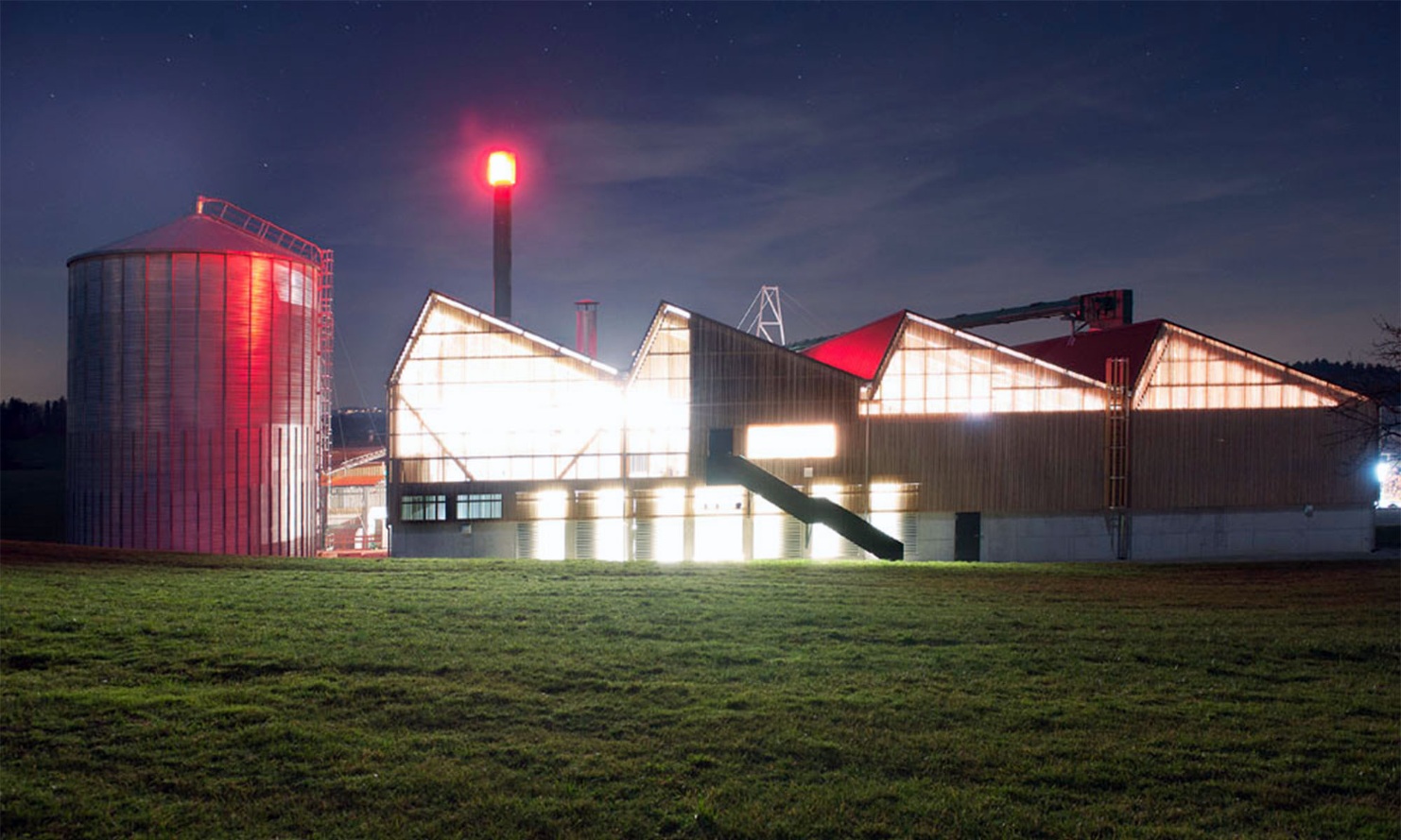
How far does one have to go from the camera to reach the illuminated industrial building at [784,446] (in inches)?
1412

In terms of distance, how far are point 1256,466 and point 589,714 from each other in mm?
38718

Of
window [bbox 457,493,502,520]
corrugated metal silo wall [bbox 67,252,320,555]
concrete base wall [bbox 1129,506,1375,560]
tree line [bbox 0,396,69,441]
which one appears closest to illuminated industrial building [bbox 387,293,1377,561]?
window [bbox 457,493,502,520]

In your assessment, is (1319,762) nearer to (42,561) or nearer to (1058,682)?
(1058,682)

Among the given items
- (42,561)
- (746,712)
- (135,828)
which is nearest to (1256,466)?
(746,712)

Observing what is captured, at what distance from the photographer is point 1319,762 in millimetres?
10906

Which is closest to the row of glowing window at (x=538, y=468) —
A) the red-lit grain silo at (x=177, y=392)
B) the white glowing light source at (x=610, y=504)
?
the white glowing light source at (x=610, y=504)

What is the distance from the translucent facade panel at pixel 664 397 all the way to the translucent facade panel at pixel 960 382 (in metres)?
8.09

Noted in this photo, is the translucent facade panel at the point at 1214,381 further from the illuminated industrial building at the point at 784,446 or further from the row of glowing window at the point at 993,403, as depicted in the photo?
the row of glowing window at the point at 993,403

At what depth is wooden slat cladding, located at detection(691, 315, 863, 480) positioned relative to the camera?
35.9 meters

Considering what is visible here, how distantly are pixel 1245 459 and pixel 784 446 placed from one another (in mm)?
22135

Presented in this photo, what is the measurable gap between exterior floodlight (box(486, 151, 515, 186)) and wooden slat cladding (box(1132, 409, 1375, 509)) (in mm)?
34554

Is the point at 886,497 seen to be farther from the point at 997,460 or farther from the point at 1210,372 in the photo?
the point at 1210,372

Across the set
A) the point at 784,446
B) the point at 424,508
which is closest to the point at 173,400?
the point at 424,508

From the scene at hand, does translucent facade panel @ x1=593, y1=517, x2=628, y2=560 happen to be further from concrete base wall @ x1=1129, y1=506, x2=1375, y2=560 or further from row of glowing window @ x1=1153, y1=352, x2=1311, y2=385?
row of glowing window @ x1=1153, y1=352, x2=1311, y2=385
